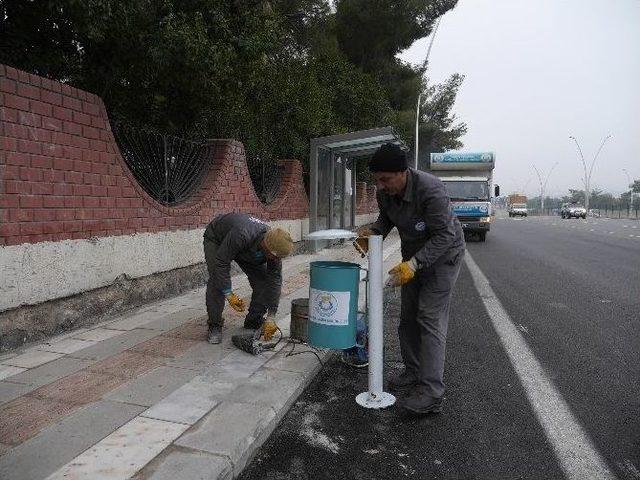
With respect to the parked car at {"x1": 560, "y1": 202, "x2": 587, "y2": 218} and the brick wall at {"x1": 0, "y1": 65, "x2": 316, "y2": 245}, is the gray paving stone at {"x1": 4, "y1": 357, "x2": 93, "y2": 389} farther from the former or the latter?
the parked car at {"x1": 560, "y1": 202, "x2": 587, "y2": 218}

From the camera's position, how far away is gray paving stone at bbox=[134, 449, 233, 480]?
8.30 ft

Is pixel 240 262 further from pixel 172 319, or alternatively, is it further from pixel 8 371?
pixel 8 371

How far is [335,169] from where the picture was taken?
40.7 ft

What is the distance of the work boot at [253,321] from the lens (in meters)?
5.26

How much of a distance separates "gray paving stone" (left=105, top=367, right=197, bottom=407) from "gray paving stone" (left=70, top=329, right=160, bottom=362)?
2.13 ft

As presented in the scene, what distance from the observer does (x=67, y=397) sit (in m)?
3.44

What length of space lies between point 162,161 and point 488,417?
17.1 ft

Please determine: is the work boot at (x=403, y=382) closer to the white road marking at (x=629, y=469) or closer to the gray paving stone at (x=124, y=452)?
the white road marking at (x=629, y=469)

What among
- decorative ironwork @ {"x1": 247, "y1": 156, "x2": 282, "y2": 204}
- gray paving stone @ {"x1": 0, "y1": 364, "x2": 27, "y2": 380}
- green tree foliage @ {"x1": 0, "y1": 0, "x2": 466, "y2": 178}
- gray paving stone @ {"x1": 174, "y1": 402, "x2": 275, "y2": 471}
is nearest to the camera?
gray paving stone @ {"x1": 174, "y1": 402, "x2": 275, "y2": 471}

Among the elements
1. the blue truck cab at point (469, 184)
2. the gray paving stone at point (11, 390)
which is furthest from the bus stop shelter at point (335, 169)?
the gray paving stone at point (11, 390)

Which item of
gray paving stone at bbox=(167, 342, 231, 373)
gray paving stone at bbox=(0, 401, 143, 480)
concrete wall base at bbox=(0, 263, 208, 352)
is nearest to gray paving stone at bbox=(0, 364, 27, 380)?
concrete wall base at bbox=(0, 263, 208, 352)

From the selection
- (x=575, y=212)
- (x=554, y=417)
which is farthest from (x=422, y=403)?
(x=575, y=212)

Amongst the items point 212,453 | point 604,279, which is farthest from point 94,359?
point 604,279

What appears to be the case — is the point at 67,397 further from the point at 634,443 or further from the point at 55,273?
the point at 634,443
